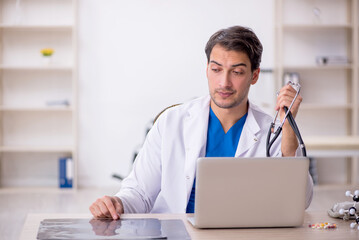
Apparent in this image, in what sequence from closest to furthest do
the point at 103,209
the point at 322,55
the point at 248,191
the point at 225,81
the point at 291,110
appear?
the point at 248,191 → the point at 103,209 → the point at 291,110 → the point at 225,81 → the point at 322,55

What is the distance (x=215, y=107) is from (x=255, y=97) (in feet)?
12.6

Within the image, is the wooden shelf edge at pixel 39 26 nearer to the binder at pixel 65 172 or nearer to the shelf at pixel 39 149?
the shelf at pixel 39 149

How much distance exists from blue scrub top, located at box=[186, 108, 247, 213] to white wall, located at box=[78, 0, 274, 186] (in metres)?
3.75

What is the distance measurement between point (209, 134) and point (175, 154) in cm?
17

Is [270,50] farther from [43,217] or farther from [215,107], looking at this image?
[43,217]

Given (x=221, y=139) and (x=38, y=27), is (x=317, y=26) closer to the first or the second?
(x=38, y=27)

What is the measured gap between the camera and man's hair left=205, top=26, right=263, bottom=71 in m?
2.09

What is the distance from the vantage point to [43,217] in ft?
5.66

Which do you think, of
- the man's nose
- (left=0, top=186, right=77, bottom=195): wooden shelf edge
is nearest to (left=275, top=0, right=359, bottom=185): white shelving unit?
(left=0, top=186, right=77, bottom=195): wooden shelf edge

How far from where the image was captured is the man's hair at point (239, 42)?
2088 millimetres

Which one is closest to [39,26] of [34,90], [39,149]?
[34,90]

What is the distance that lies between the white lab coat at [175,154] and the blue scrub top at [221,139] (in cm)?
4

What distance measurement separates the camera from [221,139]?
2201mm

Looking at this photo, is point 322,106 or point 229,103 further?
point 322,106
